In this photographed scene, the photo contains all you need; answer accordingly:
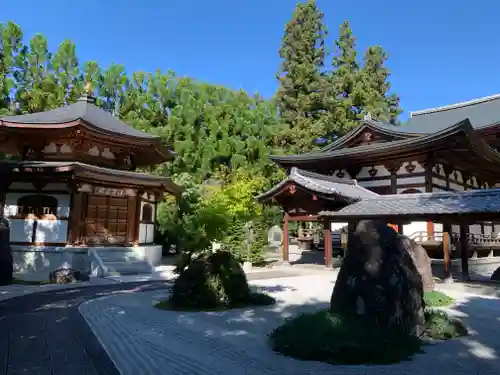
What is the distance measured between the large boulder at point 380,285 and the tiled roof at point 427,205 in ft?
23.9

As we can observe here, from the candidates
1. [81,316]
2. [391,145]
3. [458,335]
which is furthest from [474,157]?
[81,316]

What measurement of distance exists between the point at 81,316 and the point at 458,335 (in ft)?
23.6

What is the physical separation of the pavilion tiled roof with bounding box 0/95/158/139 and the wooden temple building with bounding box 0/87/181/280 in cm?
6

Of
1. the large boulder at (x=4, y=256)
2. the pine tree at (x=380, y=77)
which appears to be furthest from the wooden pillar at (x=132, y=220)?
the pine tree at (x=380, y=77)

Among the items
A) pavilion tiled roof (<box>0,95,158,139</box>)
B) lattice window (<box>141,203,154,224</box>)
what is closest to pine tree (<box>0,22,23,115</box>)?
pavilion tiled roof (<box>0,95,158,139</box>)

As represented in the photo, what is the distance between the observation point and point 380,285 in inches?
245

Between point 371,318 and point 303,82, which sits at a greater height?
point 303,82

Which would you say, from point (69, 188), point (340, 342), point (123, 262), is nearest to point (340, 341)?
point (340, 342)

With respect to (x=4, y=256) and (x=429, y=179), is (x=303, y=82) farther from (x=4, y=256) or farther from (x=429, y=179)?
(x=4, y=256)

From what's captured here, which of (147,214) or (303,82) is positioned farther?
(303,82)

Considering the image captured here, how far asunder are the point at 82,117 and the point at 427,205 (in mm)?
15005

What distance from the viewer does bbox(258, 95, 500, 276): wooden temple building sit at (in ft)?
47.4

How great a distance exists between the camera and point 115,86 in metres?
32.2

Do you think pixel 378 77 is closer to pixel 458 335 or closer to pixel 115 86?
pixel 115 86
